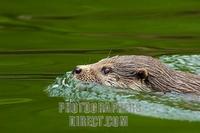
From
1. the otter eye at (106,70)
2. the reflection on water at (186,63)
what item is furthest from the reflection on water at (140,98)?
the reflection on water at (186,63)

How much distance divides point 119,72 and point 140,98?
42 centimetres

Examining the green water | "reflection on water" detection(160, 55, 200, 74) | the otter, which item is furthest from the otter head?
"reflection on water" detection(160, 55, 200, 74)

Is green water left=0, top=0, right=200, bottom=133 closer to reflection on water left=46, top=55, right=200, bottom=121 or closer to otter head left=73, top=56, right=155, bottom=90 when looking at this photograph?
reflection on water left=46, top=55, right=200, bottom=121

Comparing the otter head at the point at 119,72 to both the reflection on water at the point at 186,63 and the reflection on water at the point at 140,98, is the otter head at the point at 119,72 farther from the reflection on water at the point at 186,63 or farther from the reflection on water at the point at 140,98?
the reflection on water at the point at 186,63

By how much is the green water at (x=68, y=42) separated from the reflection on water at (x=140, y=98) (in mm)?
184

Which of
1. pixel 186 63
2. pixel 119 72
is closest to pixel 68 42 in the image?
pixel 186 63

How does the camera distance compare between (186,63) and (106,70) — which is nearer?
(106,70)

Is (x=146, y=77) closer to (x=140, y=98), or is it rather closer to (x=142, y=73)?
(x=142, y=73)

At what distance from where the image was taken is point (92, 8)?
46.4 ft

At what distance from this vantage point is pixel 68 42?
1214 centimetres

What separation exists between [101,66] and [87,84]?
28cm

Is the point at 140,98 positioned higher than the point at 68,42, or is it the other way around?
the point at 68,42

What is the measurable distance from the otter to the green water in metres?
0.71

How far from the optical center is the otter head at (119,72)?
9.38m
